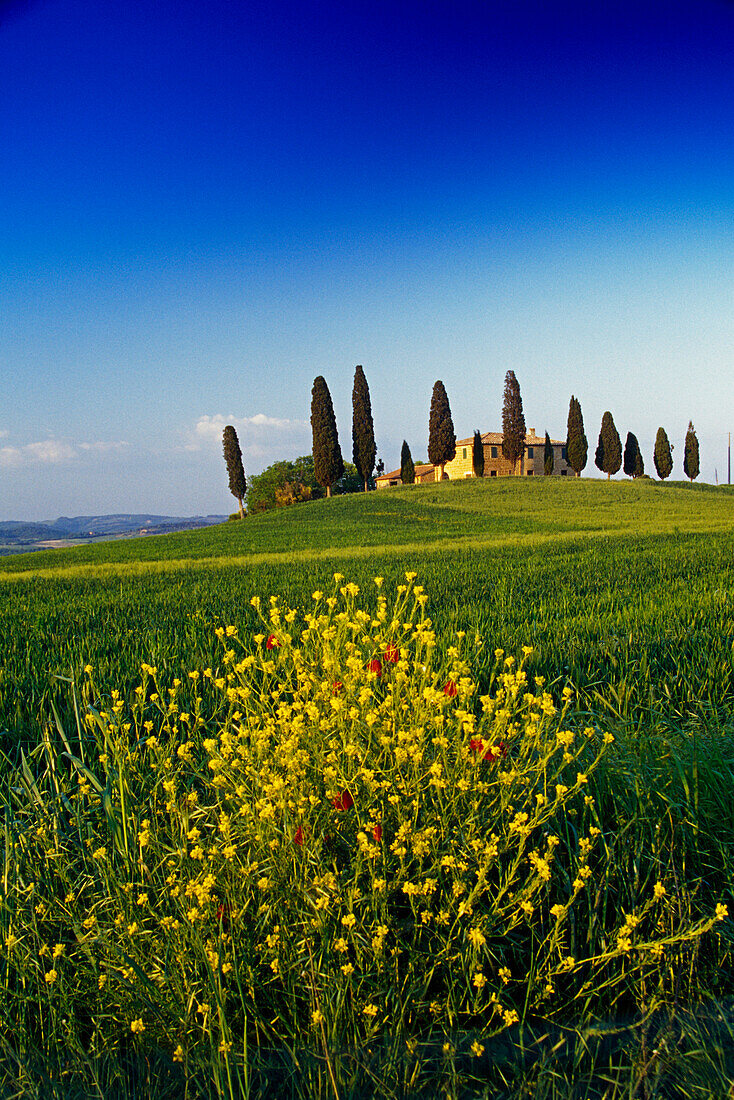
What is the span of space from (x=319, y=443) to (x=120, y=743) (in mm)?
43731

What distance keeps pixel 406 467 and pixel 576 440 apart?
17182mm

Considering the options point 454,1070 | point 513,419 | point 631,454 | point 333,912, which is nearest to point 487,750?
point 333,912

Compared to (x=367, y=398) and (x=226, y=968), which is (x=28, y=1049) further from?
(x=367, y=398)

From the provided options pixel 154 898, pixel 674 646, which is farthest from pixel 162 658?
pixel 674 646

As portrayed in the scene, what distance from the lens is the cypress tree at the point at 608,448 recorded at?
58.5m

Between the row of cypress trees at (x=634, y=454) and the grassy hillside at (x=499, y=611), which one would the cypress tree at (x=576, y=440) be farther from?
the grassy hillside at (x=499, y=611)

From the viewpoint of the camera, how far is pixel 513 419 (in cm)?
5056

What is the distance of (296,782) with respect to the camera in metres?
1.78

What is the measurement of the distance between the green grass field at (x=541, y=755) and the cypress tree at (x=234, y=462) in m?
42.7

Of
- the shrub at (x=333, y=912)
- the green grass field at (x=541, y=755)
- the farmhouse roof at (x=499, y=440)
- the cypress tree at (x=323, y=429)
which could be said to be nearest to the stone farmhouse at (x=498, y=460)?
the farmhouse roof at (x=499, y=440)

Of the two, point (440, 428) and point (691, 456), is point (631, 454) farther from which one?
point (440, 428)

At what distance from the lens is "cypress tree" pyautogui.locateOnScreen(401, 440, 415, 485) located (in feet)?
184

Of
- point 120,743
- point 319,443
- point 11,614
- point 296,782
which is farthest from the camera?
point 319,443

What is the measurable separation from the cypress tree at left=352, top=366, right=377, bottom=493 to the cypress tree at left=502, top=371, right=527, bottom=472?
12.9 meters
